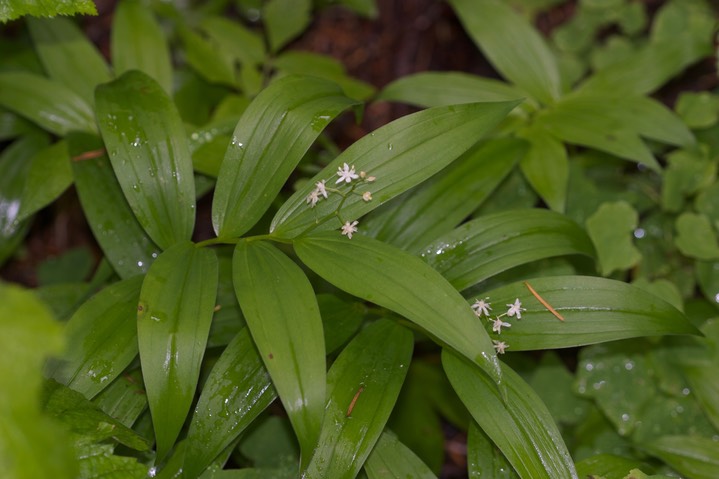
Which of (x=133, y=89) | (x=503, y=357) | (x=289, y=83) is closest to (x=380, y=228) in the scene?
(x=289, y=83)

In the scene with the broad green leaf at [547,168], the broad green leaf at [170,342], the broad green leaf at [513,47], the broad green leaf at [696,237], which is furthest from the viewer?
the broad green leaf at [513,47]

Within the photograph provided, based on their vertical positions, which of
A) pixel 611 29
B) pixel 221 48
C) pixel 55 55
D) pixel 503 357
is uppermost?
pixel 611 29

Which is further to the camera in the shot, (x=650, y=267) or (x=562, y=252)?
(x=650, y=267)

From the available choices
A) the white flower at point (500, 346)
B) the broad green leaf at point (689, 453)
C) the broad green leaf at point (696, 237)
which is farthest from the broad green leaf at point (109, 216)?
the broad green leaf at point (696, 237)

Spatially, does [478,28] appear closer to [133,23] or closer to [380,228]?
[380,228]

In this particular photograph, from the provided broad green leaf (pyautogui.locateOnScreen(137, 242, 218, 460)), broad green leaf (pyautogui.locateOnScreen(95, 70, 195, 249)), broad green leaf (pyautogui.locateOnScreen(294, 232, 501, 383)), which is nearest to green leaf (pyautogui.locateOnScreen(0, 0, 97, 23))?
broad green leaf (pyautogui.locateOnScreen(95, 70, 195, 249))

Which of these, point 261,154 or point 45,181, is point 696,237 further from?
point 45,181

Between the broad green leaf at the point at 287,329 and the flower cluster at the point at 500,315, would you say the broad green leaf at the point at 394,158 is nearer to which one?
the broad green leaf at the point at 287,329

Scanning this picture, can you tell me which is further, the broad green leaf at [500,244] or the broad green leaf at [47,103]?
the broad green leaf at [47,103]
